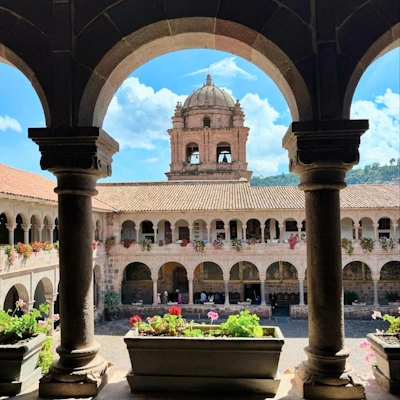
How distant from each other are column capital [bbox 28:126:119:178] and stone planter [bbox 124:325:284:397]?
58.3 inches

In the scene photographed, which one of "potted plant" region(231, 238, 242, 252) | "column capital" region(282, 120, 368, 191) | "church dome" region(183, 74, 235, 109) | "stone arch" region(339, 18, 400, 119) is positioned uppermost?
"church dome" region(183, 74, 235, 109)

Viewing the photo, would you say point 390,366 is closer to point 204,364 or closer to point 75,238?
point 204,364

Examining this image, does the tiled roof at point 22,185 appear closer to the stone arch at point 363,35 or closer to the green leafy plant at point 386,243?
the stone arch at point 363,35

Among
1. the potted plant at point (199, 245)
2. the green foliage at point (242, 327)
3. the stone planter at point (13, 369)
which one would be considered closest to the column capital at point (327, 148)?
the green foliage at point (242, 327)

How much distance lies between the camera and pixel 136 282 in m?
26.0

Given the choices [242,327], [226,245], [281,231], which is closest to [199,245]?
[226,245]

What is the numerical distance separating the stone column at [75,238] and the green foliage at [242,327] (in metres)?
1.10

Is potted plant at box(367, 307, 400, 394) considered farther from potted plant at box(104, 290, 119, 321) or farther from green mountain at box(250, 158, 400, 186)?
green mountain at box(250, 158, 400, 186)

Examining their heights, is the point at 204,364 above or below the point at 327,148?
below

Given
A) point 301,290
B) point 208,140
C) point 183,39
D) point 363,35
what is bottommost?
point 301,290

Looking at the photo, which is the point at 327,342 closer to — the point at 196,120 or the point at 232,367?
the point at 232,367

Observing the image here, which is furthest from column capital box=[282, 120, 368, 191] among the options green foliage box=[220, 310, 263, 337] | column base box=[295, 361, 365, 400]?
column base box=[295, 361, 365, 400]

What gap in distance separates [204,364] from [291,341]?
49.7 ft

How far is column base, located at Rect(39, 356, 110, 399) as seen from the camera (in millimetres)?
3260
